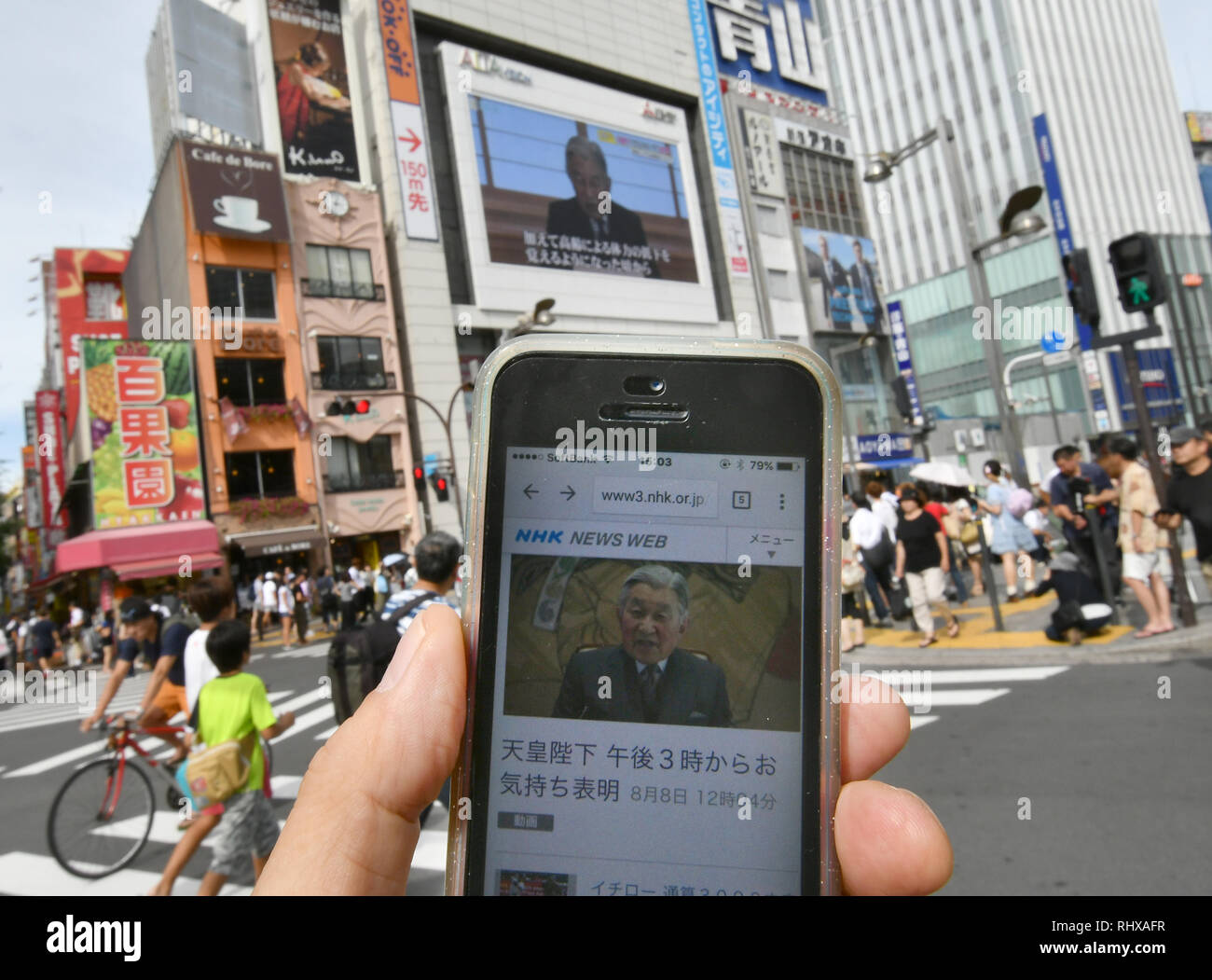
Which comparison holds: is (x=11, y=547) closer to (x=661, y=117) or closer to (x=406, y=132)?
(x=406, y=132)

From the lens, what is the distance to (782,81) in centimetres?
5156

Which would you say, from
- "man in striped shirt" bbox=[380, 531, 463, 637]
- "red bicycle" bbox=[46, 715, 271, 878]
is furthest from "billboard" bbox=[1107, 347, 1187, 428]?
"red bicycle" bbox=[46, 715, 271, 878]

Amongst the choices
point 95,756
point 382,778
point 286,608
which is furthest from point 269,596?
point 382,778

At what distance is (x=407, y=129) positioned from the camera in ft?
108

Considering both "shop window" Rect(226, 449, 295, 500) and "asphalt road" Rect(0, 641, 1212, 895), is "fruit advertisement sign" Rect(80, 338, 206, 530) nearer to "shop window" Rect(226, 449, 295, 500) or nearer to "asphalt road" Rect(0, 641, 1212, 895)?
"shop window" Rect(226, 449, 295, 500)

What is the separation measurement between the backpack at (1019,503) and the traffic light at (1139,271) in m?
3.24

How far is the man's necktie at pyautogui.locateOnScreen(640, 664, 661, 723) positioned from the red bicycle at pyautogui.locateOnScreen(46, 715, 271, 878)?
17.2 ft

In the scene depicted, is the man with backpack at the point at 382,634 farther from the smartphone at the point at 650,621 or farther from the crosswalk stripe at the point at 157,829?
the smartphone at the point at 650,621

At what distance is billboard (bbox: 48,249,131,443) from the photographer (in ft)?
137

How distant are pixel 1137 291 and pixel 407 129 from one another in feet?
103

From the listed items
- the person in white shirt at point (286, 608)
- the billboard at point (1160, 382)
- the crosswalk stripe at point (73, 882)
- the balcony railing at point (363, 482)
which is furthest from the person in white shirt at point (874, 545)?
the billboard at point (1160, 382)

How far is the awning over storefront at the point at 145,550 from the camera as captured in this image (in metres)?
24.2

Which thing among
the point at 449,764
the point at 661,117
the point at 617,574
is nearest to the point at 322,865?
the point at 449,764
